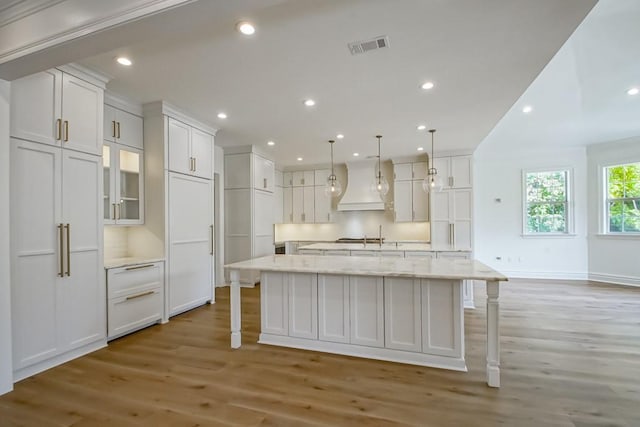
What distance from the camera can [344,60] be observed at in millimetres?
2826

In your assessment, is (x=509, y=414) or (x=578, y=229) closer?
(x=509, y=414)

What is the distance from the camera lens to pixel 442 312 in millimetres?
2744

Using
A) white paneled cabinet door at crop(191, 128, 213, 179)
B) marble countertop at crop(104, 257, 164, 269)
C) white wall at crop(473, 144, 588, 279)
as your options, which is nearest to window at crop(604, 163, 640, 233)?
white wall at crop(473, 144, 588, 279)

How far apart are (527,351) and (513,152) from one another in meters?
5.32

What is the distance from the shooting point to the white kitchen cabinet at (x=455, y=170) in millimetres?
6316

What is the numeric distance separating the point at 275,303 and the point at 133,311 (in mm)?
1683

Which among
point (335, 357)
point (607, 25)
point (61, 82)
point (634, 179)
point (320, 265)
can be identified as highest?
point (607, 25)

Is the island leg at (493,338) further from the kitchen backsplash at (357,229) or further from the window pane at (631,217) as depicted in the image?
the window pane at (631,217)

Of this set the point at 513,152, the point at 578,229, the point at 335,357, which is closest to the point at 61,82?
the point at 335,357

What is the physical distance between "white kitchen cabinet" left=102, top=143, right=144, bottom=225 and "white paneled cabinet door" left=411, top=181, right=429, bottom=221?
5.19 m

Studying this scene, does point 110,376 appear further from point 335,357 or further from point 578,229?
A: point 578,229

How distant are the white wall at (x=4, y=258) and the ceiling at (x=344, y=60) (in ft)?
2.95

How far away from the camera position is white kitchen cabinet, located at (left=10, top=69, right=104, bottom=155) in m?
2.55

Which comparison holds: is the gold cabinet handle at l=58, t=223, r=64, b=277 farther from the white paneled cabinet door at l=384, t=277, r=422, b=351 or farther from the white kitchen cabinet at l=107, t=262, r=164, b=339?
the white paneled cabinet door at l=384, t=277, r=422, b=351
